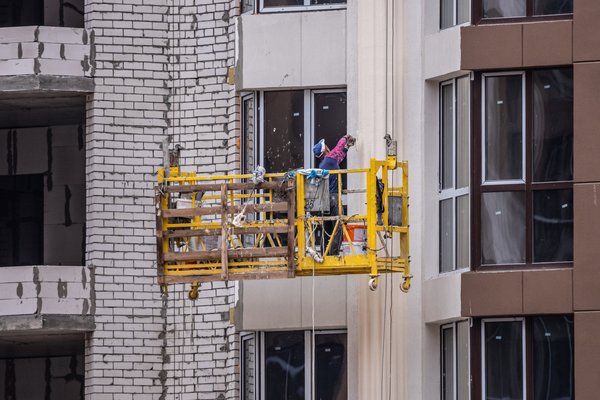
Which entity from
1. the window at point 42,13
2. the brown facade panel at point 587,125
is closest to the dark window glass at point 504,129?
the brown facade panel at point 587,125

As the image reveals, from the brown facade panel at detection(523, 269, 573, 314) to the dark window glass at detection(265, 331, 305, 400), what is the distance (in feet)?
13.8

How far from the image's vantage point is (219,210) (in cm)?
3553

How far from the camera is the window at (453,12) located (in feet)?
120

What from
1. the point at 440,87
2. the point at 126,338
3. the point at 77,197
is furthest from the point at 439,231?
the point at 77,197

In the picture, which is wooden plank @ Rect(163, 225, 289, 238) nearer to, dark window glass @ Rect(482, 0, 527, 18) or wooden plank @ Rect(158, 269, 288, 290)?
wooden plank @ Rect(158, 269, 288, 290)

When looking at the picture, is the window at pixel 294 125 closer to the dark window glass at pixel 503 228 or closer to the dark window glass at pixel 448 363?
the dark window glass at pixel 503 228

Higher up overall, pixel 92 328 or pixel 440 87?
pixel 440 87

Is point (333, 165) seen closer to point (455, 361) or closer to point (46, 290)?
point (455, 361)

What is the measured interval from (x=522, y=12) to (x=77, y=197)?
1057 cm

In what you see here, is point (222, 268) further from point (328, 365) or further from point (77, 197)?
point (77, 197)

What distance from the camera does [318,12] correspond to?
38312 mm

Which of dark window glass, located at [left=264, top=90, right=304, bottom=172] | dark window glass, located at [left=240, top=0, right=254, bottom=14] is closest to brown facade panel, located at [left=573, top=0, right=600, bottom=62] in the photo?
dark window glass, located at [left=264, top=90, right=304, bottom=172]

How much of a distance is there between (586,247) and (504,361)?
1970 mm

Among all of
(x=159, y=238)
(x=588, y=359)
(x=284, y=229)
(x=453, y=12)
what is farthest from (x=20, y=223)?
(x=588, y=359)
